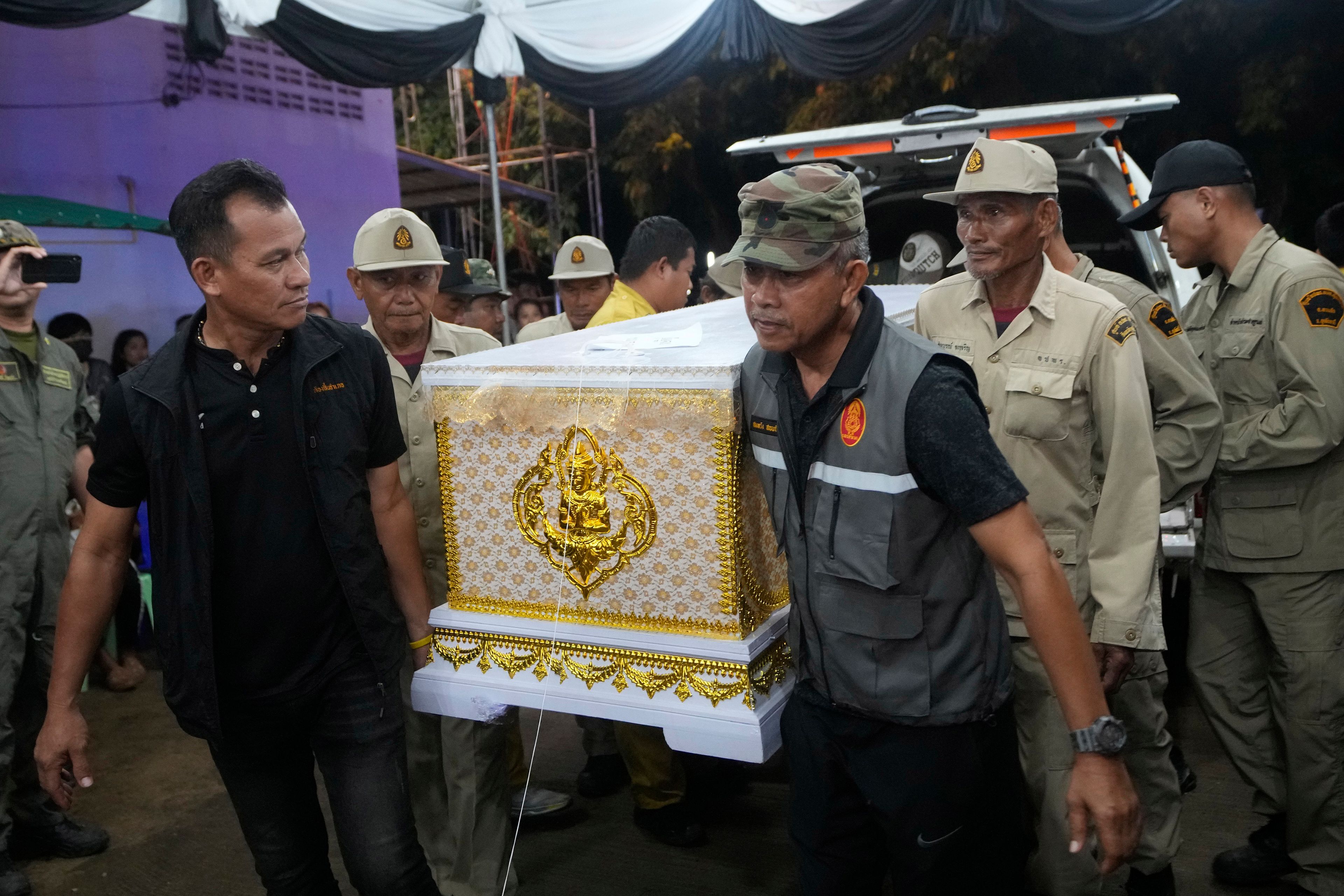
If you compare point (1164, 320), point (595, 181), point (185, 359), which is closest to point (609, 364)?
point (185, 359)

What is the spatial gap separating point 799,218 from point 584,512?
2.47ft

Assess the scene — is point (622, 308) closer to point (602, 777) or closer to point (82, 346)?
point (602, 777)

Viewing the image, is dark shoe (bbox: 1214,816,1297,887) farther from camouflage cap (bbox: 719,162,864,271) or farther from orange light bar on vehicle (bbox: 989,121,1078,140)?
orange light bar on vehicle (bbox: 989,121,1078,140)

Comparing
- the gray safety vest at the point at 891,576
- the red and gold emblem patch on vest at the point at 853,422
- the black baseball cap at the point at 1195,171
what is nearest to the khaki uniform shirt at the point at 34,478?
the gray safety vest at the point at 891,576

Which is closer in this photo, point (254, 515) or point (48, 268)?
point (254, 515)

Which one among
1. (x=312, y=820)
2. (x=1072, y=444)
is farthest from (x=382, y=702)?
(x=1072, y=444)

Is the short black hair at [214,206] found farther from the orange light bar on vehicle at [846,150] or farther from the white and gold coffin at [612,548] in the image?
the orange light bar on vehicle at [846,150]

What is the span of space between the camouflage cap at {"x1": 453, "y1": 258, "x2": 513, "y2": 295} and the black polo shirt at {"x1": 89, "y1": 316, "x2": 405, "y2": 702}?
2.01 meters

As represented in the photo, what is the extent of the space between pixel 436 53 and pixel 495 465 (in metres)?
4.84

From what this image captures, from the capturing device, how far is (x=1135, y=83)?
466 inches

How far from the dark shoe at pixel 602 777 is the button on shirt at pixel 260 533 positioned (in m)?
1.78

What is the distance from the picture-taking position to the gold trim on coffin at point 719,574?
6.63 ft

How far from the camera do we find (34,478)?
138 inches

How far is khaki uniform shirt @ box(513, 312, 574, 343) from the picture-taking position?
5.25 metres
